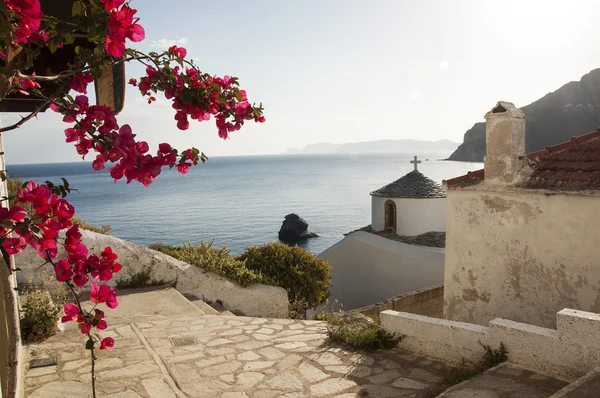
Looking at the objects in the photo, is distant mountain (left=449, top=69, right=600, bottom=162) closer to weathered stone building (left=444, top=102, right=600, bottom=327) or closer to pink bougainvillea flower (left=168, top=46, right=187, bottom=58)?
weathered stone building (left=444, top=102, right=600, bottom=327)

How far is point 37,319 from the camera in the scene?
6062 mm

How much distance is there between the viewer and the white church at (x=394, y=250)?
19703 millimetres

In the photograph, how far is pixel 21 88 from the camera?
2.66 m

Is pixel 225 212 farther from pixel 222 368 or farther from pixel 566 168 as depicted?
pixel 222 368

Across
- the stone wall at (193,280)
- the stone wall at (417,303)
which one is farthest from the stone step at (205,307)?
the stone wall at (417,303)

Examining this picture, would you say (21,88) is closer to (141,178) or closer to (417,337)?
(141,178)

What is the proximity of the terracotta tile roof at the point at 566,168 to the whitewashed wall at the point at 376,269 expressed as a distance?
11131 mm

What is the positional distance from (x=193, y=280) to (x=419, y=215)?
49.1ft

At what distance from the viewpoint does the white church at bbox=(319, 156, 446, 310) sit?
1970 cm

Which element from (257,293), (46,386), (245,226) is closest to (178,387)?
(46,386)

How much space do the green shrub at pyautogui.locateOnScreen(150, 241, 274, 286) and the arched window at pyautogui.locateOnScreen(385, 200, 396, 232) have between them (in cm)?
1359

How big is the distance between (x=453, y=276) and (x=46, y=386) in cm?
672

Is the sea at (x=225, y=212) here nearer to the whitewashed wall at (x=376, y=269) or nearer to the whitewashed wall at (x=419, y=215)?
the whitewashed wall at (x=376, y=269)

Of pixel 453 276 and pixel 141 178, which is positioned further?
pixel 453 276
